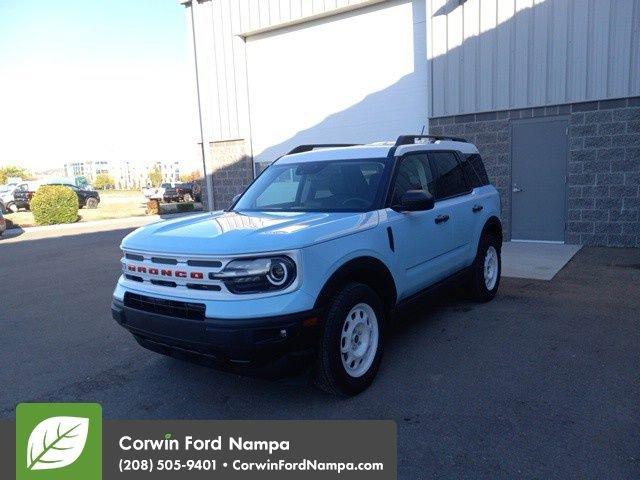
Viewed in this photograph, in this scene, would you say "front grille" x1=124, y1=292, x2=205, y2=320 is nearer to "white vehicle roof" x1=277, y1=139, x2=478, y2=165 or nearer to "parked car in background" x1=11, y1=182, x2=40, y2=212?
"white vehicle roof" x1=277, y1=139, x2=478, y2=165

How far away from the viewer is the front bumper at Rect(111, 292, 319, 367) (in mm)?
3109

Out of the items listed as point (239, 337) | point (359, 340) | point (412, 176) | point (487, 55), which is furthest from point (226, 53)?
point (239, 337)

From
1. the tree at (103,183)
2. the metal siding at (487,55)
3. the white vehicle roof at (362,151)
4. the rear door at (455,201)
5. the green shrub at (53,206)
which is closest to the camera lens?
the white vehicle roof at (362,151)

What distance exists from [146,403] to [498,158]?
8640 mm

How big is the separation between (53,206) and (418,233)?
20265 millimetres

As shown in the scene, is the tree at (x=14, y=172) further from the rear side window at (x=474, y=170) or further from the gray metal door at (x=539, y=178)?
Result: the rear side window at (x=474, y=170)

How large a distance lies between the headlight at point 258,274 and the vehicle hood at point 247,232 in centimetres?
8

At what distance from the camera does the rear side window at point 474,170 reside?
19.2 feet

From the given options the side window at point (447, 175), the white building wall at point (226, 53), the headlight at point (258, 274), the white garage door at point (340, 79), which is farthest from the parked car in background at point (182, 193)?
the headlight at point (258, 274)

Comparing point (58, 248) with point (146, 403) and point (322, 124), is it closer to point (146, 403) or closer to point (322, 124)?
point (322, 124)

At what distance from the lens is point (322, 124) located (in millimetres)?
13000

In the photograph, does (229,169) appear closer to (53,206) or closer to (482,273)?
(482,273)

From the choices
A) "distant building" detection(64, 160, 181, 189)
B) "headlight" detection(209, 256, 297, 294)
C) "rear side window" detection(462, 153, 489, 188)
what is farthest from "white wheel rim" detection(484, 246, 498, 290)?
"distant building" detection(64, 160, 181, 189)

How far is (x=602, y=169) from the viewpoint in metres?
9.32
